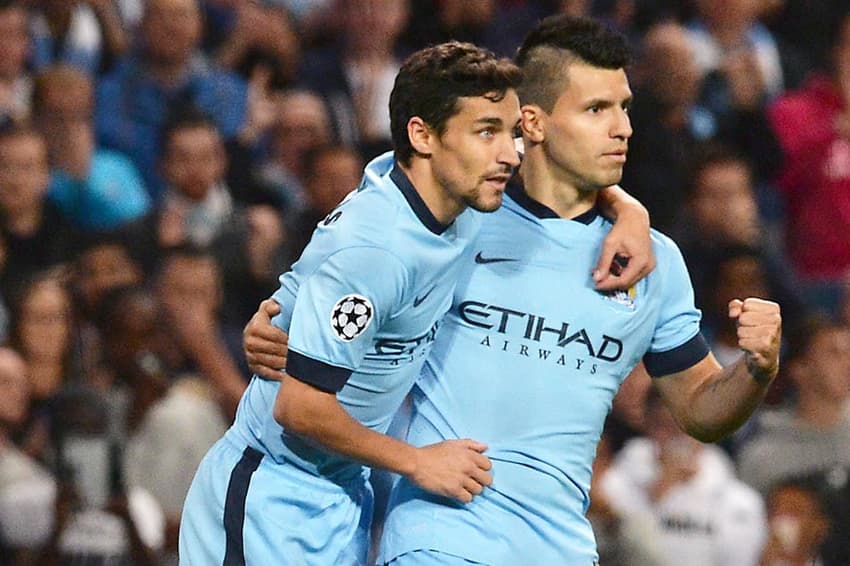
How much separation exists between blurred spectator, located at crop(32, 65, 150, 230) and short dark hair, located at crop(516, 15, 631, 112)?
322cm

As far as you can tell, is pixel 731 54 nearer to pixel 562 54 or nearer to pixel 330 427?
pixel 562 54

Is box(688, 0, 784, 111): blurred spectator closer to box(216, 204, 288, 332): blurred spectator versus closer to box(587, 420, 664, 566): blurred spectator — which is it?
box(216, 204, 288, 332): blurred spectator

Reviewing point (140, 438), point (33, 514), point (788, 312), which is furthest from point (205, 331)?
point (788, 312)

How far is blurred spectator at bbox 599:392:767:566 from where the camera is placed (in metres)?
6.55

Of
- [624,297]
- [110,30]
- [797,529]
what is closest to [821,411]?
[797,529]

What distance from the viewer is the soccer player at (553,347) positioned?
4.01 metres

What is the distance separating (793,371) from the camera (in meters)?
7.16

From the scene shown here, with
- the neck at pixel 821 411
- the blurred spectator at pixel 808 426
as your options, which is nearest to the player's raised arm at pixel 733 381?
the blurred spectator at pixel 808 426

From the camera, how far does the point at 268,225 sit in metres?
7.34

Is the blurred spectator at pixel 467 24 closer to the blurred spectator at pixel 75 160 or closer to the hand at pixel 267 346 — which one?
the blurred spectator at pixel 75 160

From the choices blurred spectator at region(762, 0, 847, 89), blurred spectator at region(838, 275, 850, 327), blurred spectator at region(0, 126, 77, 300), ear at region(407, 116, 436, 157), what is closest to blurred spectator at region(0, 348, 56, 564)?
blurred spectator at region(0, 126, 77, 300)

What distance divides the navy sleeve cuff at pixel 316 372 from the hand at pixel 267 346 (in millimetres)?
238

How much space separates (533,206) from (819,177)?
447 centimetres

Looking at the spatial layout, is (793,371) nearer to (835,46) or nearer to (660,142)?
(660,142)
